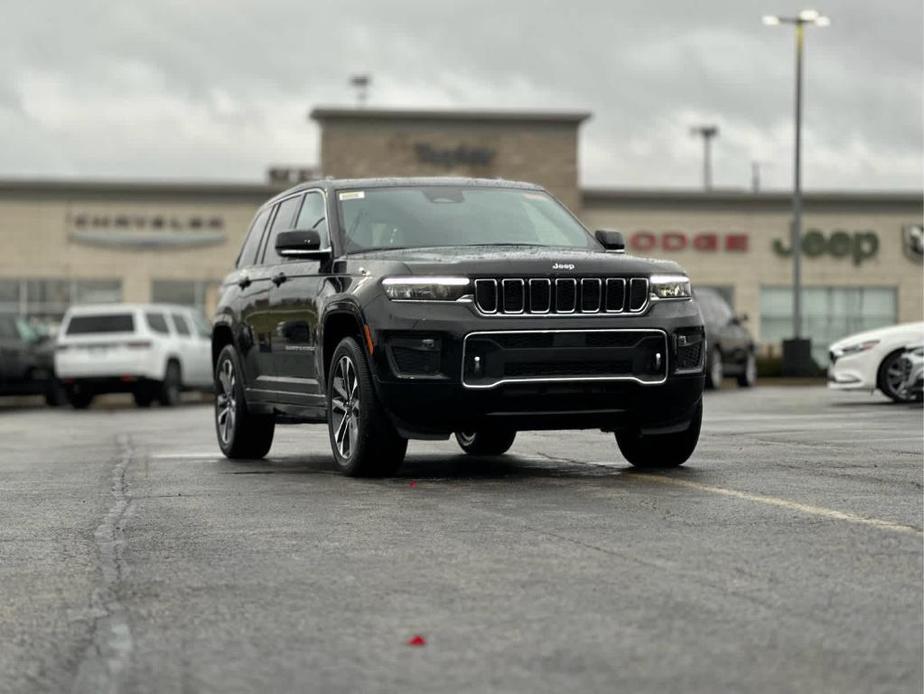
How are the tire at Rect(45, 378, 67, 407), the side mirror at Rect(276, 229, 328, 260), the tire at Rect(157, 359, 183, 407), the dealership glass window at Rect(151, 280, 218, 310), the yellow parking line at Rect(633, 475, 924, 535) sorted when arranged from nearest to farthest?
the yellow parking line at Rect(633, 475, 924, 535), the side mirror at Rect(276, 229, 328, 260), the tire at Rect(157, 359, 183, 407), the tire at Rect(45, 378, 67, 407), the dealership glass window at Rect(151, 280, 218, 310)

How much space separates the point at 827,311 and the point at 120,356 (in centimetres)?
3562

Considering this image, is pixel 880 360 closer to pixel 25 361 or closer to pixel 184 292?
pixel 25 361

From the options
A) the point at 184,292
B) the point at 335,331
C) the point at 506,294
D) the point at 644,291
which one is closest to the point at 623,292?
the point at 644,291

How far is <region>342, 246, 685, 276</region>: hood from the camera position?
10562 millimetres

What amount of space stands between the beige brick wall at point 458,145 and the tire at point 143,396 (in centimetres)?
2804

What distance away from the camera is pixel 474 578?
677 cm

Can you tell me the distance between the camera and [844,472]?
10773 millimetres

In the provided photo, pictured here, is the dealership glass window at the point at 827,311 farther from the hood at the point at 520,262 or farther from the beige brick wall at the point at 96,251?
the hood at the point at 520,262

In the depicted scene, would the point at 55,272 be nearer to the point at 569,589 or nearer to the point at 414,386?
the point at 414,386

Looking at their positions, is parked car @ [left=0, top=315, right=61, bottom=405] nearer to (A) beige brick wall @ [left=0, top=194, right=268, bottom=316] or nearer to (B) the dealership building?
(A) beige brick wall @ [left=0, top=194, right=268, bottom=316]

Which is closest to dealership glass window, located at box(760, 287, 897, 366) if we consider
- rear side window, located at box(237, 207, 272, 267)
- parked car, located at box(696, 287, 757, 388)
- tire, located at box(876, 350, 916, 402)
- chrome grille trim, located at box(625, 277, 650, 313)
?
parked car, located at box(696, 287, 757, 388)

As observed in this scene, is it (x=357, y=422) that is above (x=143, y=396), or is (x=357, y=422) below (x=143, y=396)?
above

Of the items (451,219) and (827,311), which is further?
(827,311)

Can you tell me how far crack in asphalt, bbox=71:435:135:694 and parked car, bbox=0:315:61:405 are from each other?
21.6 metres
